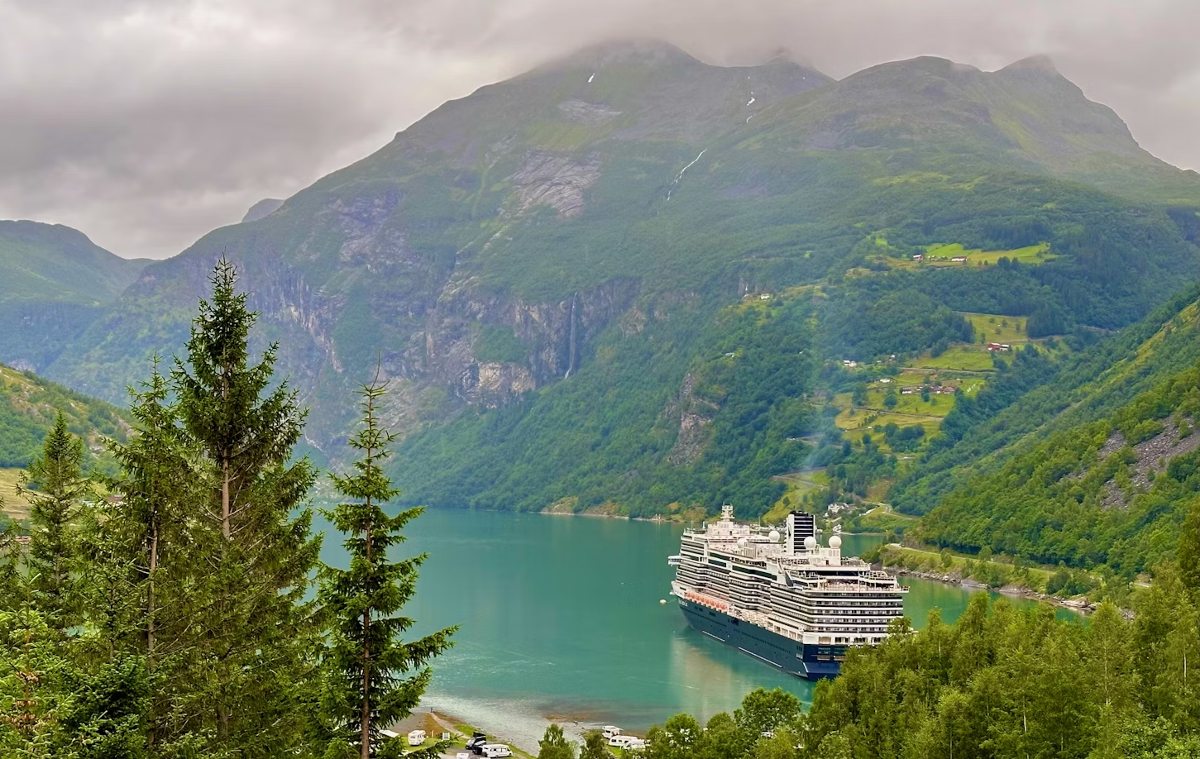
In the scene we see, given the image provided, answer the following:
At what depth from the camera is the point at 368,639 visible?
2466 centimetres

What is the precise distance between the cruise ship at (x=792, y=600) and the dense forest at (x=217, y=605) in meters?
64.5

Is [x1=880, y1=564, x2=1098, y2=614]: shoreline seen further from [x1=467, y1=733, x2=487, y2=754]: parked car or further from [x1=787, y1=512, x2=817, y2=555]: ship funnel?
[x1=467, y1=733, x2=487, y2=754]: parked car

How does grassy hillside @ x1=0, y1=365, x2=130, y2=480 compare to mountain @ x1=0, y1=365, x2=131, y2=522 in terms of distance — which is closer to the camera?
mountain @ x1=0, y1=365, x2=131, y2=522

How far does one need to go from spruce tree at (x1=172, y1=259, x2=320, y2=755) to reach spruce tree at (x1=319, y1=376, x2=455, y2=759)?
2307 mm

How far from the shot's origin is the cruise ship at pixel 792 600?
101m

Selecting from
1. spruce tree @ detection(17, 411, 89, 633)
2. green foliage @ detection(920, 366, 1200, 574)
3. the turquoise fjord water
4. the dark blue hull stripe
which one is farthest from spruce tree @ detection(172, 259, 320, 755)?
green foliage @ detection(920, 366, 1200, 574)

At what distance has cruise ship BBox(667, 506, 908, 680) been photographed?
100562 mm

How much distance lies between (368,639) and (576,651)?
91.0 metres

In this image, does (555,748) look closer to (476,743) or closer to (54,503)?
(476,743)

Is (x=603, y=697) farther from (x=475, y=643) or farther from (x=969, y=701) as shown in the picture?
(x=969, y=701)

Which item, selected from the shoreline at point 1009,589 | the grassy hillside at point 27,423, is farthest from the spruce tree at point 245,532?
the grassy hillside at point 27,423

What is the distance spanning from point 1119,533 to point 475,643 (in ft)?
264

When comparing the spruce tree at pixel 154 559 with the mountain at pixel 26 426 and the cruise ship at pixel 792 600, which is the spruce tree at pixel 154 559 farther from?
the mountain at pixel 26 426

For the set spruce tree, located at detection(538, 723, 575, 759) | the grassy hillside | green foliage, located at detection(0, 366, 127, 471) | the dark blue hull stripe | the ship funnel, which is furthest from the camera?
the grassy hillside
